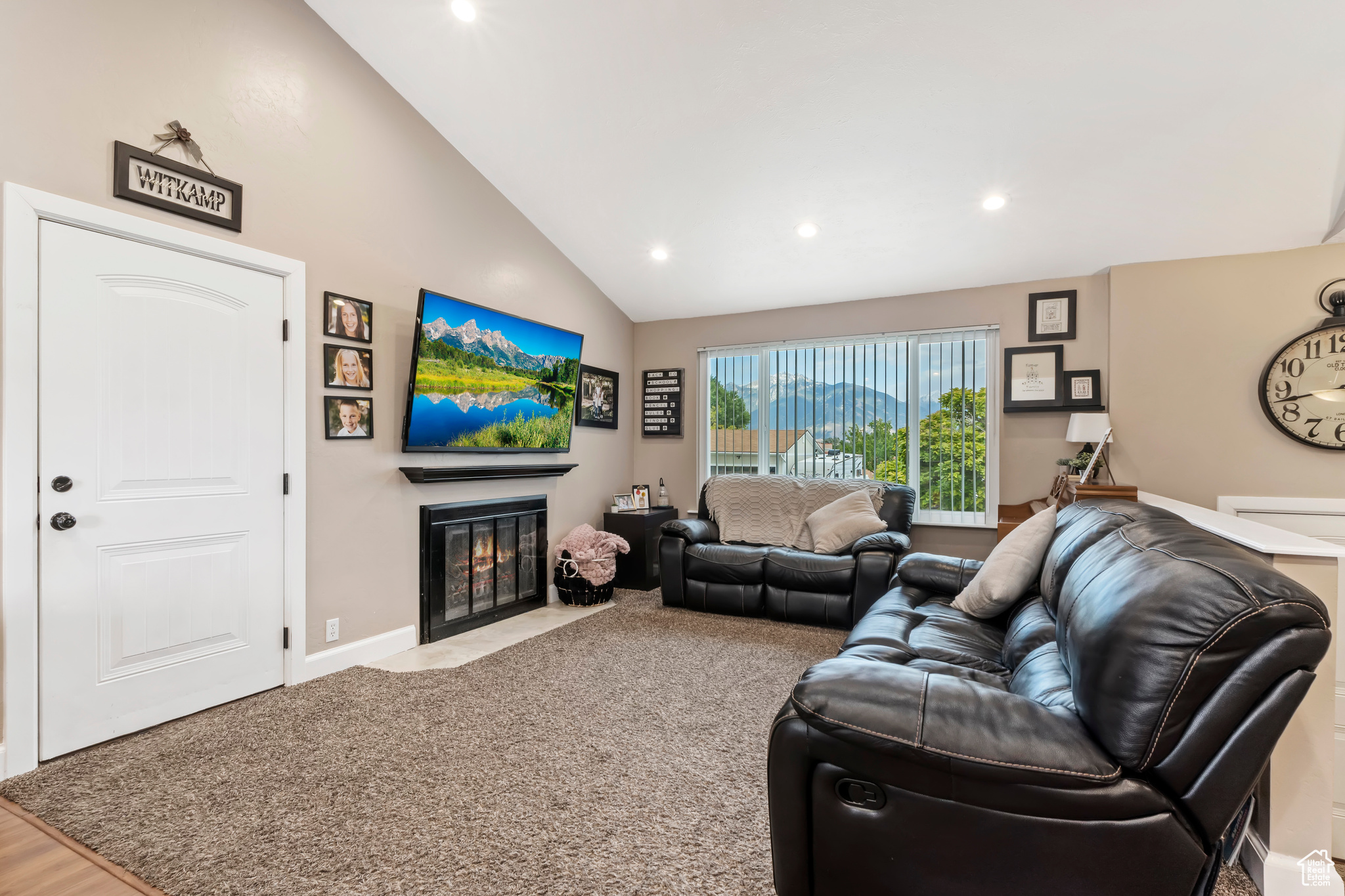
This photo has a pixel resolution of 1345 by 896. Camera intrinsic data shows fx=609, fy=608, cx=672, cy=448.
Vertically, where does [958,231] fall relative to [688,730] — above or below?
above

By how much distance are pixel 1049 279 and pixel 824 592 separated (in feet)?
8.69

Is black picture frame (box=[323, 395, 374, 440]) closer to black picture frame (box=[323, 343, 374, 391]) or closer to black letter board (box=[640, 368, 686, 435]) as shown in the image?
black picture frame (box=[323, 343, 374, 391])

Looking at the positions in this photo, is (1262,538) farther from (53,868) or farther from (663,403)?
(663,403)

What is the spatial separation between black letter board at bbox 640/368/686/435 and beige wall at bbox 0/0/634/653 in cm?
165

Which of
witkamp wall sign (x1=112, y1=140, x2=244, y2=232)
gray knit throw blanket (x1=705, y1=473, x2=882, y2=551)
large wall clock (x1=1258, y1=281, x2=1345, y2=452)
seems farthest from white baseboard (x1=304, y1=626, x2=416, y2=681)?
large wall clock (x1=1258, y1=281, x2=1345, y2=452)

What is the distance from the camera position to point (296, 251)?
2.86 meters

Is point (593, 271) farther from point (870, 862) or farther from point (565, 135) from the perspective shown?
point (870, 862)

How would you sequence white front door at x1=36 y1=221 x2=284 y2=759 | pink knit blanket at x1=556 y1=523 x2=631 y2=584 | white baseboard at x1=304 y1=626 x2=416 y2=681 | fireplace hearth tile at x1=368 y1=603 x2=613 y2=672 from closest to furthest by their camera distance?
white front door at x1=36 y1=221 x2=284 y2=759
white baseboard at x1=304 y1=626 x2=416 y2=681
fireplace hearth tile at x1=368 y1=603 x2=613 y2=672
pink knit blanket at x1=556 y1=523 x2=631 y2=584

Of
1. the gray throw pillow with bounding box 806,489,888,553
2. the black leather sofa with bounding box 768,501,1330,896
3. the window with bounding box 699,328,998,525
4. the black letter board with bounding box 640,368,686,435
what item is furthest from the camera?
the black letter board with bounding box 640,368,686,435

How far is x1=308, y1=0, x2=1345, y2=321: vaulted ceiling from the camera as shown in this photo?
245 cm

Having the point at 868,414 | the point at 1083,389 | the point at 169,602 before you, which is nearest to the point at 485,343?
the point at 169,602

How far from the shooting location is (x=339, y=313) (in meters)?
3.03


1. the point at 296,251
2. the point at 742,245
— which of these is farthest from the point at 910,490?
the point at 296,251

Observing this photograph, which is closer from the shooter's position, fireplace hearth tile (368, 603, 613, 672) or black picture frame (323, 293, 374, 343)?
black picture frame (323, 293, 374, 343)
